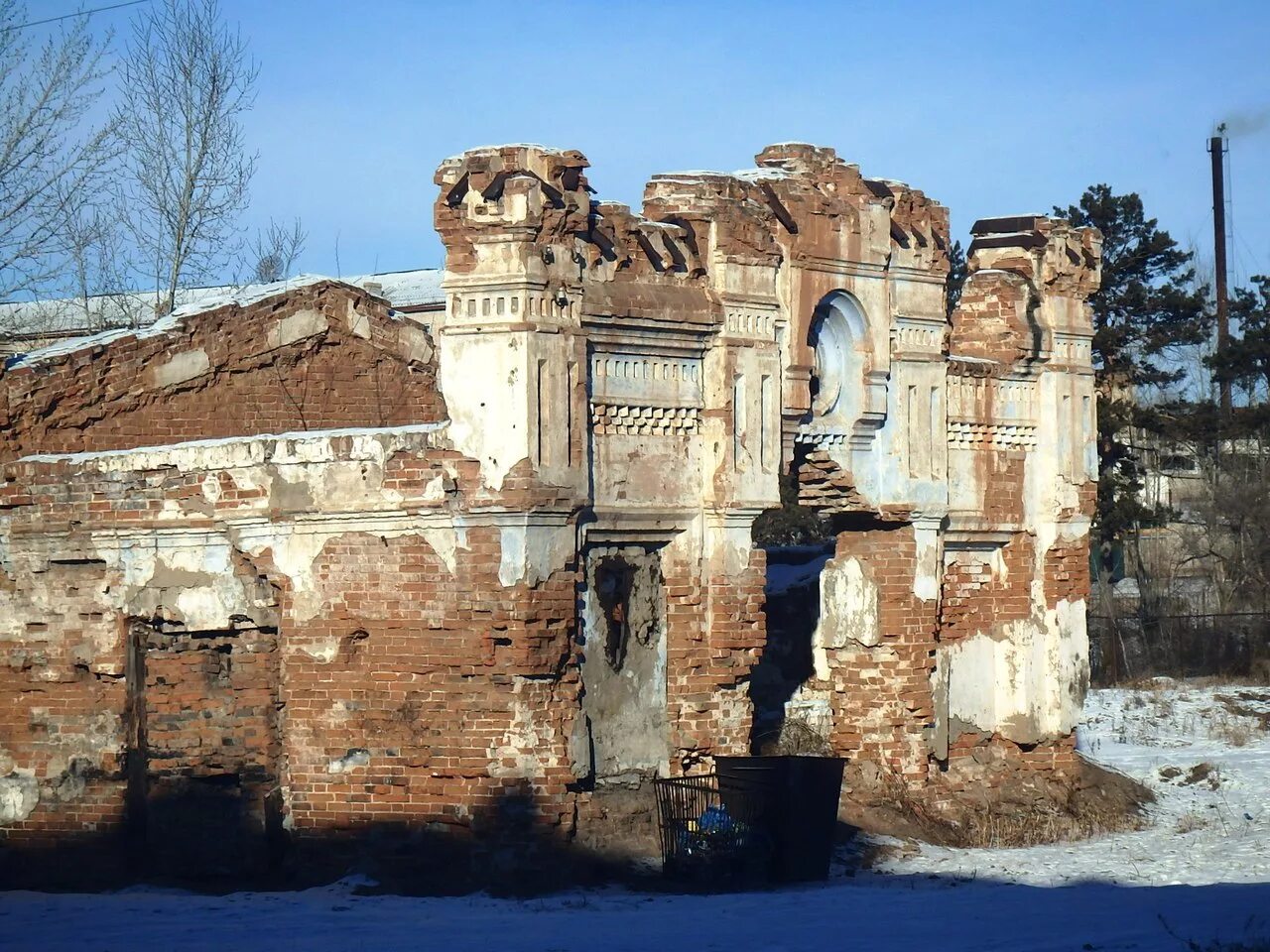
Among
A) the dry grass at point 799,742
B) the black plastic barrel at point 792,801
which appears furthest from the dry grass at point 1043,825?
the black plastic barrel at point 792,801

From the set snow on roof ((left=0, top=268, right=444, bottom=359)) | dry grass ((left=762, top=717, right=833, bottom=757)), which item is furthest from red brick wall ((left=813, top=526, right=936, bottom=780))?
snow on roof ((left=0, top=268, right=444, bottom=359))

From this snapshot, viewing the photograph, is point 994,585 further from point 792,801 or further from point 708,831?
point 708,831

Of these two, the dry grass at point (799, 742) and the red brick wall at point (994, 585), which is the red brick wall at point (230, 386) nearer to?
the dry grass at point (799, 742)

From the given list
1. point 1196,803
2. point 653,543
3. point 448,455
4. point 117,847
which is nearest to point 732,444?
point 653,543

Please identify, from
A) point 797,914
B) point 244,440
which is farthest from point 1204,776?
point 244,440

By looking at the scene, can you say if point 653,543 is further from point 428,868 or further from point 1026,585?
point 1026,585

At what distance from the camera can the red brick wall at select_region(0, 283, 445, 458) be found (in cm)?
1548

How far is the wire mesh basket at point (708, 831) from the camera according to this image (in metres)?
13.1

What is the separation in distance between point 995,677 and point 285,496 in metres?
7.62

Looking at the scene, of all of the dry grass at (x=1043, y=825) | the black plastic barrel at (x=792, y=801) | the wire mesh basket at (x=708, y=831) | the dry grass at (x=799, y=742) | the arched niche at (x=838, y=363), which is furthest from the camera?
the dry grass at (x=799, y=742)

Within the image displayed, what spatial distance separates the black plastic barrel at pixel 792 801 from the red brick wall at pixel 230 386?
561cm

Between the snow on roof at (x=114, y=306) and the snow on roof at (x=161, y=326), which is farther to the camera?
the snow on roof at (x=114, y=306)

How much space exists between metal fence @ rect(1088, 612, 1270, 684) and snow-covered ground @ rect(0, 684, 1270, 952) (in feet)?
48.2

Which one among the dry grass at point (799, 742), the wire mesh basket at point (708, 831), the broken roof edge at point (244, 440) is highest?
the broken roof edge at point (244, 440)
